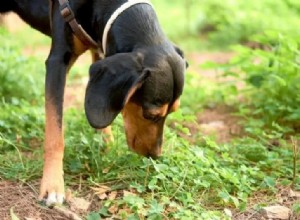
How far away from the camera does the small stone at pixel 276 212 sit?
3.80 m

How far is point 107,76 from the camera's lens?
363 centimetres

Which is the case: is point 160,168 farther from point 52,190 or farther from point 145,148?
point 52,190

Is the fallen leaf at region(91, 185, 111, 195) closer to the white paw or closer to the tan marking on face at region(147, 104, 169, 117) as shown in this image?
the white paw

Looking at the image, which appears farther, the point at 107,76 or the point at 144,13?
the point at 144,13

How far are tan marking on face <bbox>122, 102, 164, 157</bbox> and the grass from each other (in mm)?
88

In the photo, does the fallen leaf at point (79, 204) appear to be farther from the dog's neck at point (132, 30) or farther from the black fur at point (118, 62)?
the dog's neck at point (132, 30)

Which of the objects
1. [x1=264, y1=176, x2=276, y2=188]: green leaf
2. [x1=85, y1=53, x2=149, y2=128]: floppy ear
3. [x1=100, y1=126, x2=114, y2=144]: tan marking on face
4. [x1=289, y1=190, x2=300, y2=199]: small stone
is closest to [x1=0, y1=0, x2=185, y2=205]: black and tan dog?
[x1=85, y1=53, x2=149, y2=128]: floppy ear

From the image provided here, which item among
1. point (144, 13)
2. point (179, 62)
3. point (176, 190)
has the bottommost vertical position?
point (176, 190)

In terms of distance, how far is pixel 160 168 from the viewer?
4.00m

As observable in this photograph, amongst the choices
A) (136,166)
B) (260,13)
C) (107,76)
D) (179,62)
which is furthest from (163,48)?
(260,13)

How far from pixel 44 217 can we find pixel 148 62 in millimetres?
1133

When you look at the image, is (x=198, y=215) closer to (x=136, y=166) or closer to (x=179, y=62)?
(x=136, y=166)

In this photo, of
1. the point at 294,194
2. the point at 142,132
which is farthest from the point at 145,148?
the point at 294,194

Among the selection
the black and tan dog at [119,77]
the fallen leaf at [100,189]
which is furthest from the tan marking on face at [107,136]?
the fallen leaf at [100,189]
